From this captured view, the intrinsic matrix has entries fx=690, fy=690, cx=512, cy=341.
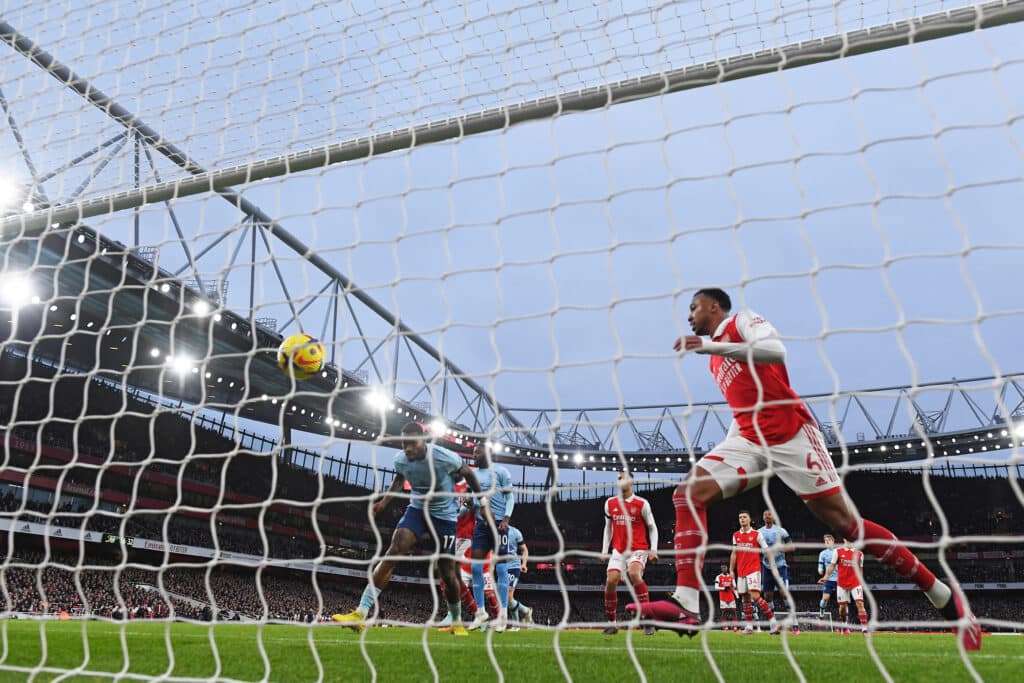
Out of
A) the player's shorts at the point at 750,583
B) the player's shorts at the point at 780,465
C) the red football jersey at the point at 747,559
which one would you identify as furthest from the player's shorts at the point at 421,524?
the player's shorts at the point at 750,583

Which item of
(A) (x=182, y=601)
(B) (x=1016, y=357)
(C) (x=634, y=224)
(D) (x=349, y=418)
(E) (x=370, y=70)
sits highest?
(B) (x=1016, y=357)

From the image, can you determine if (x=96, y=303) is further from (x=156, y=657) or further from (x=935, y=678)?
(x=935, y=678)

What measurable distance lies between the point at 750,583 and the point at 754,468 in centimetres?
620

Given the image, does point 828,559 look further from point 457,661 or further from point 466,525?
point 457,661

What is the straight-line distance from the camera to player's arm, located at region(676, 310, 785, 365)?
290 cm

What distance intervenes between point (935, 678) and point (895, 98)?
2.66 meters

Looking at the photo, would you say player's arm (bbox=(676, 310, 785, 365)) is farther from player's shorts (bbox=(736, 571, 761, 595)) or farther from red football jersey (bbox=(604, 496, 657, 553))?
player's shorts (bbox=(736, 571, 761, 595))

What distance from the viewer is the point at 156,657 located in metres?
3.87

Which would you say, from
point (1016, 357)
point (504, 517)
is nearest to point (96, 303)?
point (504, 517)

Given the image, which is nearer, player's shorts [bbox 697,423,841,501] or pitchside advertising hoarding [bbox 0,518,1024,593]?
player's shorts [bbox 697,423,841,501]

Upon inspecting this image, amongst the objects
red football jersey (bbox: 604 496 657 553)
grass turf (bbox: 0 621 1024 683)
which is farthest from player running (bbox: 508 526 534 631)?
grass turf (bbox: 0 621 1024 683)

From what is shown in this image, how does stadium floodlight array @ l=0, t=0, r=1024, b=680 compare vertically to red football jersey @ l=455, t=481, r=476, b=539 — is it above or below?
above

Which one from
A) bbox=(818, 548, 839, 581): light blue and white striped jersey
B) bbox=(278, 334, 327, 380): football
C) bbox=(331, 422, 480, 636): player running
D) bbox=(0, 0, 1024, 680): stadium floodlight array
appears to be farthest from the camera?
bbox=(818, 548, 839, 581): light blue and white striped jersey

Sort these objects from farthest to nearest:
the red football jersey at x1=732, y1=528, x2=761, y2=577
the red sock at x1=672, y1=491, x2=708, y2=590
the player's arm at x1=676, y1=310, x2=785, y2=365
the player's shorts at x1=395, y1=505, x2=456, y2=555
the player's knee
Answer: the red football jersey at x1=732, y1=528, x2=761, y2=577, the player's shorts at x1=395, y1=505, x2=456, y2=555, the player's knee, the red sock at x1=672, y1=491, x2=708, y2=590, the player's arm at x1=676, y1=310, x2=785, y2=365
